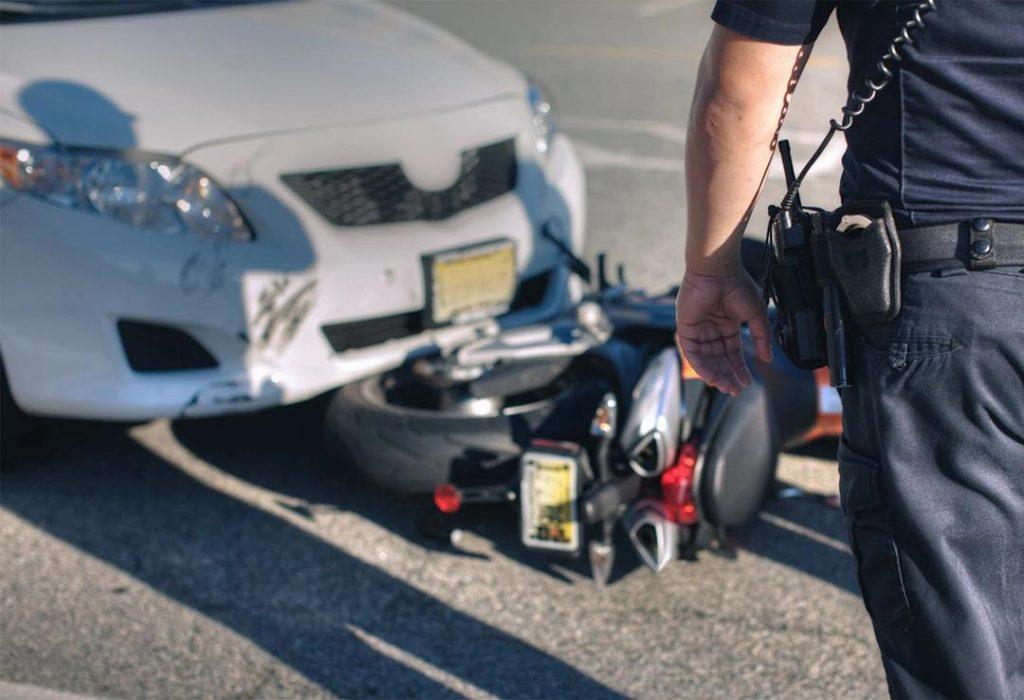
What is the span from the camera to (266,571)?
3373mm

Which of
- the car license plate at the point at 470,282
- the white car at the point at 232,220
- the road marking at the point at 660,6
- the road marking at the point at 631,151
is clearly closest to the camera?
the white car at the point at 232,220

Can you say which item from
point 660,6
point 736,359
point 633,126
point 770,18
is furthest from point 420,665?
point 660,6

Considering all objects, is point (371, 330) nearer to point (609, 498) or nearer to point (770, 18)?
point (609, 498)

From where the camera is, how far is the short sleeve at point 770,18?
1724mm

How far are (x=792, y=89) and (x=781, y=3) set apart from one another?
0.17 m

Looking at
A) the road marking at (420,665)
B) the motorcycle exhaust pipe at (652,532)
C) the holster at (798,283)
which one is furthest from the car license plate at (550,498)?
the holster at (798,283)

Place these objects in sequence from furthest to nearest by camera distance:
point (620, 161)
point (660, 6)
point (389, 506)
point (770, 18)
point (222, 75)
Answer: point (660, 6) < point (620, 161) < point (222, 75) < point (389, 506) < point (770, 18)

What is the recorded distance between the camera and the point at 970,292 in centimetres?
178

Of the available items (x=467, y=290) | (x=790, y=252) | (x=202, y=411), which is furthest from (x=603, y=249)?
(x=790, y=252)

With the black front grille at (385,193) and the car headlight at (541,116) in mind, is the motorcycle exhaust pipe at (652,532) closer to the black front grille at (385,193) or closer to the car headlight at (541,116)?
the black front grille at (385,193)

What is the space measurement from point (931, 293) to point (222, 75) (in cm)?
252

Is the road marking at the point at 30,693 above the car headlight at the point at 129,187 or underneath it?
underneath

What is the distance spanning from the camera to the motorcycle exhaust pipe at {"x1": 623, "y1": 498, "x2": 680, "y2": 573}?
3084mm

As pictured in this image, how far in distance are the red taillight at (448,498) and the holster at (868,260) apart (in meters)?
1.58
